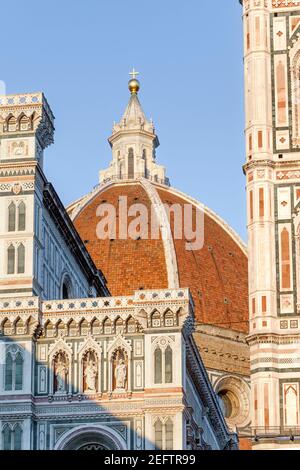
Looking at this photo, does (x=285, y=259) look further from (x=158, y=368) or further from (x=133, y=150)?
(x=133, y=150)

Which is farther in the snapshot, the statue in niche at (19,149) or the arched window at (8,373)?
the statue in niche at (19,149)

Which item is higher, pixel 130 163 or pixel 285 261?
pixel 130 163

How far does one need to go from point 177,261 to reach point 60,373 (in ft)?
125

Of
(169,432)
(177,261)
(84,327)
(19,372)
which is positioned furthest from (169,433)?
(177,261)

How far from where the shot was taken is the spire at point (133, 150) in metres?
84.2

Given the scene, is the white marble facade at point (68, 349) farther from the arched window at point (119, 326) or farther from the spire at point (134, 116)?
the spire at point (134, 116)

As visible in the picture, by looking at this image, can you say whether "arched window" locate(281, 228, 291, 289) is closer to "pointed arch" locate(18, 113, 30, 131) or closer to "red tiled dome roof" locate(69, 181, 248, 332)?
"pointed arch" locate(18, 113, 30, 131)

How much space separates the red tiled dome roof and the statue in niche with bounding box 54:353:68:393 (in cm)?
3229

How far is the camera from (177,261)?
77125mm

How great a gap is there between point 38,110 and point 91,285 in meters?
9.14

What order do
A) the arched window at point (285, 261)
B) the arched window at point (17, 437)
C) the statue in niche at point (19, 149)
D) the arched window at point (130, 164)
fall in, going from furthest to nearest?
the arched window at point (130, 164)
the statue in niche at point (19, 149)
the arched window at point (17, 437)
the arched window at point (285, 261)

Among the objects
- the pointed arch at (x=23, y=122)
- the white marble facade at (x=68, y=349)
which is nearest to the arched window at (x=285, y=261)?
the white marble facade at (x=68, y=349)

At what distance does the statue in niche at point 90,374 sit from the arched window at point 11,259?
10.0 feet
